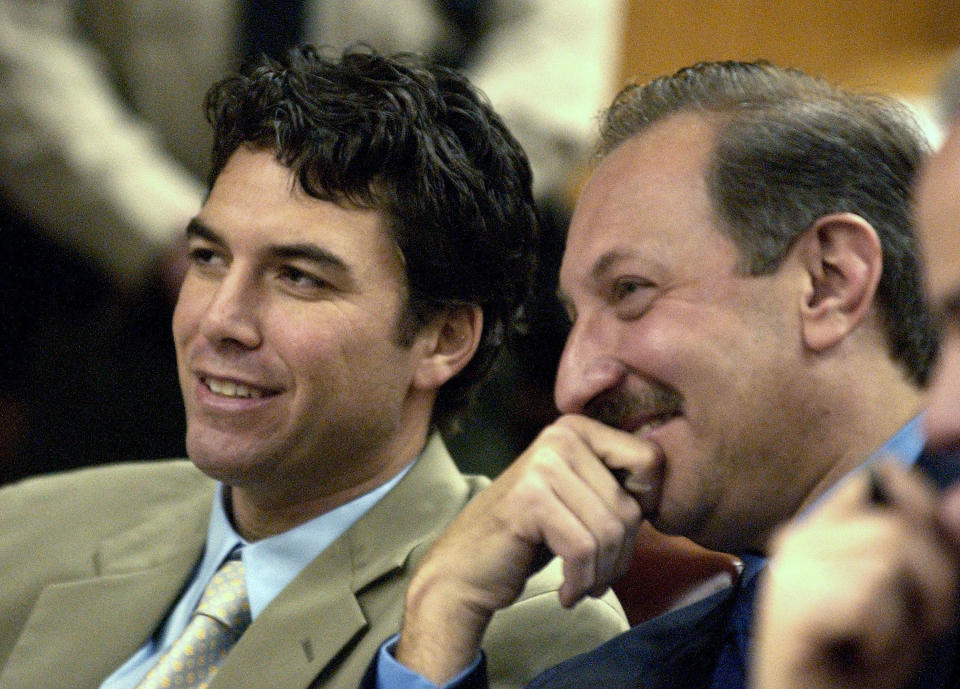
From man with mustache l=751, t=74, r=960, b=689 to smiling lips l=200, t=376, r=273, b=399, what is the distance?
4.11 ft

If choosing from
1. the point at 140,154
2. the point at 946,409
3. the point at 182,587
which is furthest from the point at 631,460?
the point at 140,154

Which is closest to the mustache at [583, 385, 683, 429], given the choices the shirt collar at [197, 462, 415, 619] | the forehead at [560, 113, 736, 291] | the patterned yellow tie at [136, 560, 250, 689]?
the forehead at [560, 113, 736, 291]

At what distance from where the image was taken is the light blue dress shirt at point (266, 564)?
6.33ft

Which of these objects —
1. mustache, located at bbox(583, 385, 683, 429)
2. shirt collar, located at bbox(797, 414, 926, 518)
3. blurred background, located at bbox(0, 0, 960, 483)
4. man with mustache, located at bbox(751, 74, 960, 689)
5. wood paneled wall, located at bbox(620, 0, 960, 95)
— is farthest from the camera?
wood paneled wall, located at bbox(620, 0, 960, 95)

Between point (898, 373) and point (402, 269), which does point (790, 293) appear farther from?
point (402, 269)

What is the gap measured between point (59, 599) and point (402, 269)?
64 centimetres

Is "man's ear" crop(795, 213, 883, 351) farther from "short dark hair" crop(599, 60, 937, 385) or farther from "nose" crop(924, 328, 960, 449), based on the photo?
"nose" crop(924, 328, 960, 449)

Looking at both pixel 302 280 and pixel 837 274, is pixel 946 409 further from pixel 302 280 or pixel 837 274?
pixel 302 280

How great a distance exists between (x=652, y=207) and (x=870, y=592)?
822 mm

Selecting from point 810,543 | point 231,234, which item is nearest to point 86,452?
point 231,234

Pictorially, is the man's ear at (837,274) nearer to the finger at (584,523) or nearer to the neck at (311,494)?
the finger at (584,523)

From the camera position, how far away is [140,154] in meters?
2.92

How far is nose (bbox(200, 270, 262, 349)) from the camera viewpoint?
6.42ft

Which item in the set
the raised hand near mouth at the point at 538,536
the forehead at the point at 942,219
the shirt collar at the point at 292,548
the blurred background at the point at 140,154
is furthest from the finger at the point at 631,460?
the blurred background at the point at 140,154
